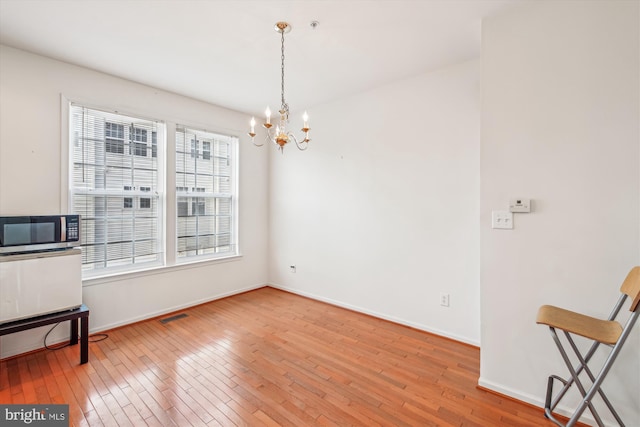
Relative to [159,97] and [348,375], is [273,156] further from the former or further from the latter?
[348,375]

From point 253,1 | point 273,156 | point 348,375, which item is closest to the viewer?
point 253,1

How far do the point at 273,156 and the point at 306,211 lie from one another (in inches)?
46.4

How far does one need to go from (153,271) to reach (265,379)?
6.93ft

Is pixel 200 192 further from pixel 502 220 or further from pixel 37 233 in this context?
pixel 502 220

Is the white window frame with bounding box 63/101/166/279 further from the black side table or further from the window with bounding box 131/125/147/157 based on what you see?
the black side table

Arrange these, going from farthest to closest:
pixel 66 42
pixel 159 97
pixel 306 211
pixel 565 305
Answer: pixel 306 211 < pixel 159 97 < pixel 66 42 < pixel 565 305

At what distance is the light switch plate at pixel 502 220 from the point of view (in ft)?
6.65

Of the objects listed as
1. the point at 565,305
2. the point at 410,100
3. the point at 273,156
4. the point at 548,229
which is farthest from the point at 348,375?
the point at 273,156

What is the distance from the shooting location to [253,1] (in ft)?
6.47

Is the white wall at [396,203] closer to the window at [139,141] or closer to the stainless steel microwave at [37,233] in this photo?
the window at [139,141]

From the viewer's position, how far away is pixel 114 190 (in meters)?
3.18

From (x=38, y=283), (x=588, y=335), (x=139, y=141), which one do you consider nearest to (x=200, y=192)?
(x=139, y=141)
